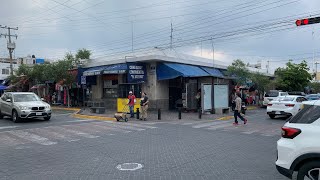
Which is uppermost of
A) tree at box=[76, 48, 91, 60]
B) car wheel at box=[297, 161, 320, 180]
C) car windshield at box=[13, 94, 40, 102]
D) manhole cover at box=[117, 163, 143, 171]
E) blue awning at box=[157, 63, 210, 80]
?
tree at box=[76, 48, 91, 60]

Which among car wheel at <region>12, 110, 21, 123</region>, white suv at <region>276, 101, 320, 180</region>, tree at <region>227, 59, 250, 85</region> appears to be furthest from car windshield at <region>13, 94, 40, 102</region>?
tree at <region>227, 59, 250, 85</region>

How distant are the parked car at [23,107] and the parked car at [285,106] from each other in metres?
14.2

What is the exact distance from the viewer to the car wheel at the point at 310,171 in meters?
4.77

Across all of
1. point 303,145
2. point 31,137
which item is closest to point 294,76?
A: point 31,137

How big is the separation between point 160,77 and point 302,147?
19117 millimetres

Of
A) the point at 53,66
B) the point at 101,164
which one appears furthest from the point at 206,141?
the point at 53,66

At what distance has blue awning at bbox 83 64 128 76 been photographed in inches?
934

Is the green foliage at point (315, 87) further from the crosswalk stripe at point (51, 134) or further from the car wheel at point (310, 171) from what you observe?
the car wheel at point (310, 171)

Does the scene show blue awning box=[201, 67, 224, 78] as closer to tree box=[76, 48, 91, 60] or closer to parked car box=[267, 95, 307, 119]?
parked car box=[267, 95, 307, 119]

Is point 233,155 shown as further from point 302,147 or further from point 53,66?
point 53,66

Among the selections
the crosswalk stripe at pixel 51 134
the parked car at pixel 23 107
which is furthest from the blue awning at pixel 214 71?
the crosswalk stripe at pixel 51 134

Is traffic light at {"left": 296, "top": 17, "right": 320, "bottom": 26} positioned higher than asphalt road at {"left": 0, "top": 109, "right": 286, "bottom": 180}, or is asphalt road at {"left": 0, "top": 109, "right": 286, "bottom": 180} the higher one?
traffic light at {"left": 296, "top": 17, "right": 320, "bottom": 26}

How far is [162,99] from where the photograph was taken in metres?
25.0

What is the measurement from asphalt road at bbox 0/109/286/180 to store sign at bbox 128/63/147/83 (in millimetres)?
10766
